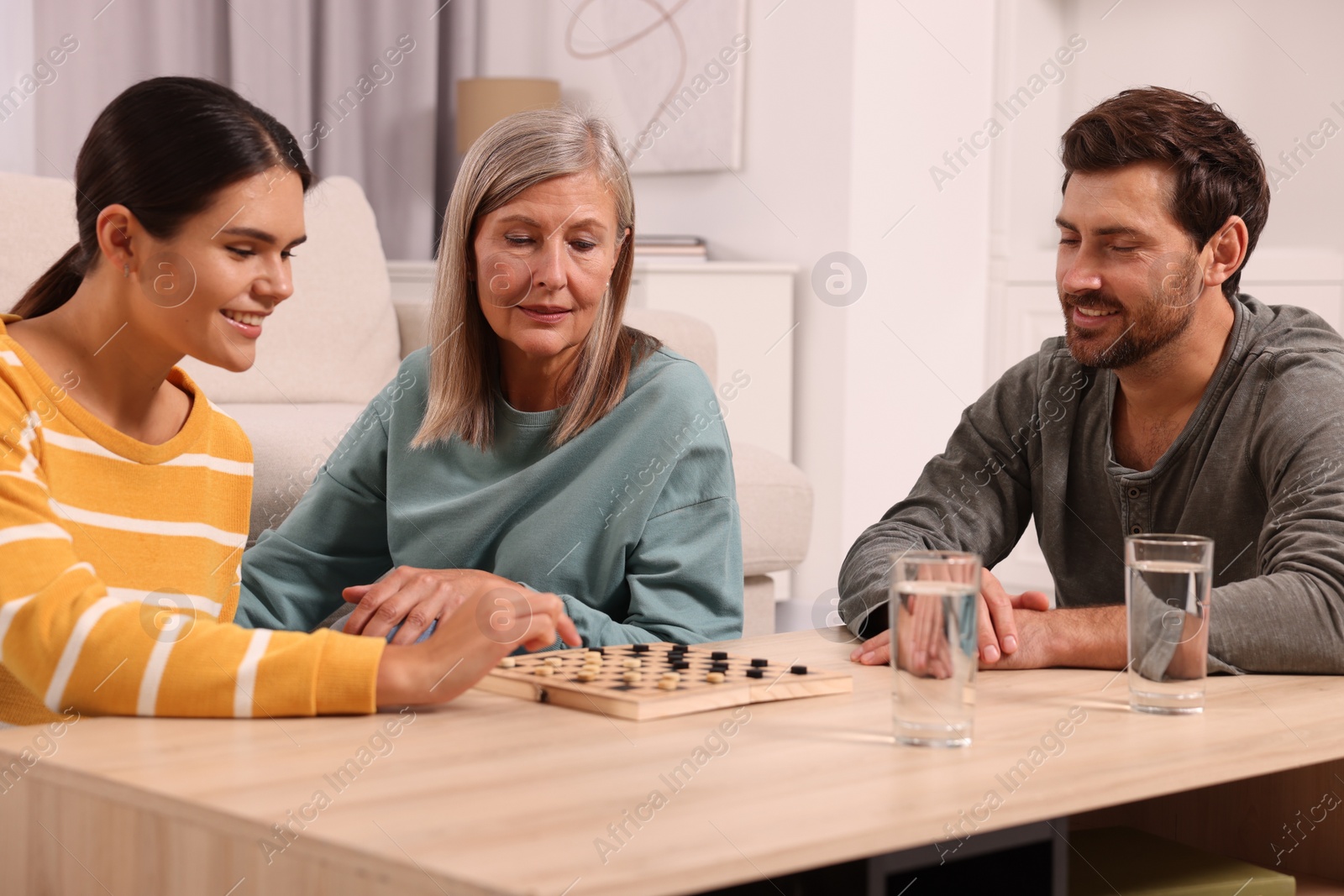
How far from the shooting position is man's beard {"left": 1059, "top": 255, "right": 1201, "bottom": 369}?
59.4 inches

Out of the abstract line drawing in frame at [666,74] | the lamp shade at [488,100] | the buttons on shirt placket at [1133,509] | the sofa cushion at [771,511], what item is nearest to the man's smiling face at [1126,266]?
the buttons on shirt placket at [1133,509]

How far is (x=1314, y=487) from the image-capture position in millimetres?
1312

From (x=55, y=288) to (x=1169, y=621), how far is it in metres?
0.96

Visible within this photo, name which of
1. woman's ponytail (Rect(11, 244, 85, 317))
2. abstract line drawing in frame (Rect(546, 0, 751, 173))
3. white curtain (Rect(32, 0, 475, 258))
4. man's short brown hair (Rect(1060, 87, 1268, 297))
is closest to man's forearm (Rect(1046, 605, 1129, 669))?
man's short brown hair (Rect(1060, 87, 1268, 297))

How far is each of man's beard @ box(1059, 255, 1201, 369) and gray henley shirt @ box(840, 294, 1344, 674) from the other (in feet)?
Result: 0.19

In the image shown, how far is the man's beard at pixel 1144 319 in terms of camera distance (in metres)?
1.51

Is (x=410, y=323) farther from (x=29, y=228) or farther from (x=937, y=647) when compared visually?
(x=937, y=647)

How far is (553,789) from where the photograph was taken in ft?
2.66

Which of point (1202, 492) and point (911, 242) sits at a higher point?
point (911, 242)

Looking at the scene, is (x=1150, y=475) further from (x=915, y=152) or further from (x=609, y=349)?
(x=915, y=152)

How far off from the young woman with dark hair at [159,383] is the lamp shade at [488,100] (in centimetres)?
267

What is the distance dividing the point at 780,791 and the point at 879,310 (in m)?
2.89

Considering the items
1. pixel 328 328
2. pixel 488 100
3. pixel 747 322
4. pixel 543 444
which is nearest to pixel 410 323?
pixel 328 328

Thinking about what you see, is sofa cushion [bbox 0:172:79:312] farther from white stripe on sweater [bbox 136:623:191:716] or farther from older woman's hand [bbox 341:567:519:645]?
white stripe on sweater [bbox 136:623:191:716]
